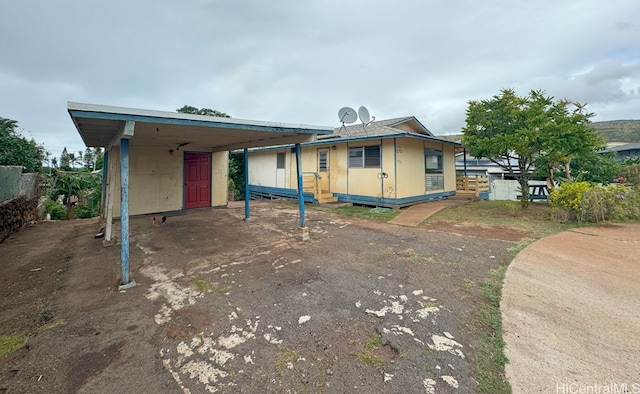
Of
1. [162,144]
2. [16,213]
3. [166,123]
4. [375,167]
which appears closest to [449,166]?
[375,167]

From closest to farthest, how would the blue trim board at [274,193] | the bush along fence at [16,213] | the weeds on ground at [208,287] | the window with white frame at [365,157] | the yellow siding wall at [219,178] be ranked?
the weeds on ground at [208,287]
the bush along fence at [16,213]
the yellow siding wall at [219,178]
the window with white frame at [365,157]
the blue trim board at [274,193]

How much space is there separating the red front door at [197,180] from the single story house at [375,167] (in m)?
2.83

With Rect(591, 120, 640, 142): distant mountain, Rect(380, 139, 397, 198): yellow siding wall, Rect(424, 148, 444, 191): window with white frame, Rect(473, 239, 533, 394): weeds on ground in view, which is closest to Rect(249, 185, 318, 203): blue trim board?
Rect(380, 139, 397, 198): yellow siding wall

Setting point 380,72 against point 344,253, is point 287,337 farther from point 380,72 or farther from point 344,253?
point 380,72

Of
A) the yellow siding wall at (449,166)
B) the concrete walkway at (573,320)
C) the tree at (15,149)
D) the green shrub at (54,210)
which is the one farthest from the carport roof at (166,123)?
the green shrub at (54,210)

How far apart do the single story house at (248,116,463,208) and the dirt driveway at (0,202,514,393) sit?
4.53 metres

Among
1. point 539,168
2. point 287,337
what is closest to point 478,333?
point 287,337

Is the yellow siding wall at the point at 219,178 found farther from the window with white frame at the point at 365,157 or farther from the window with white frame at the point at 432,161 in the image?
the window with white frame at the point at 432,161

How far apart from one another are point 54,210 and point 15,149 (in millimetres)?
2460

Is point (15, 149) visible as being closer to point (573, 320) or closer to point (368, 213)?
point (368, 213)

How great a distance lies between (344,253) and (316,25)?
386 inches

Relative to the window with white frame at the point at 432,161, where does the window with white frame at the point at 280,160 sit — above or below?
above

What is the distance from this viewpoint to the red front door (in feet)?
30.5

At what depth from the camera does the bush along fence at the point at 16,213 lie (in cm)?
651
